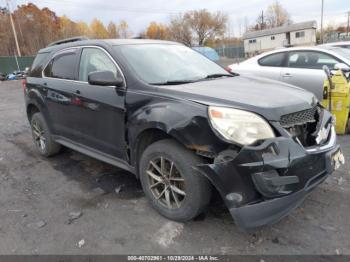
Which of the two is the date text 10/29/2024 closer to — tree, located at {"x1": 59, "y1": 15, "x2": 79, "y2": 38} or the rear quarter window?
the rear quarter window

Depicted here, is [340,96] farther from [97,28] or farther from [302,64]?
[97,28]

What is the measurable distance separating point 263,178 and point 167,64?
1.86m

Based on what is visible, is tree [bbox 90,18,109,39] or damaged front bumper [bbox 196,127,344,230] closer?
damaged front bumper [bbox 196,127,344,230]

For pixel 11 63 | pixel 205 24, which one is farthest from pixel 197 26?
pixel 11 63

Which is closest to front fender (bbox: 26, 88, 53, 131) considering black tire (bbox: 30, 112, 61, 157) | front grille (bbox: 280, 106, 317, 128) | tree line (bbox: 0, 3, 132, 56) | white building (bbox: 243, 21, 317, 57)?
black tire (bbox: 30, 112, 61, 157)

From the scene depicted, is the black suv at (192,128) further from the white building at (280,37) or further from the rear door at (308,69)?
the white building at (280,37)

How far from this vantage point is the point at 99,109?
11.4ft

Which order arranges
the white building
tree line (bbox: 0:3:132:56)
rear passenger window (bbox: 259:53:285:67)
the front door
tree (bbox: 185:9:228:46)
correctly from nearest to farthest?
the front door
rear passenger window (bbox: 259:53:285:67)
tree line (bbox: 0:3:132:56)
the white building
tree (bbox: 185:9:228:46)

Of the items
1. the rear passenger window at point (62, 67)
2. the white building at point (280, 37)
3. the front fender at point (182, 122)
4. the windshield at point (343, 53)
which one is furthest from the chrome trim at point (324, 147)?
the white building at point (280, 37)

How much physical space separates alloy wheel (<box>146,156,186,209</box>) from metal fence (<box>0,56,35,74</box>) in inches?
1367

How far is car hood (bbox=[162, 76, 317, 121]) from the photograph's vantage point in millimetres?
2521

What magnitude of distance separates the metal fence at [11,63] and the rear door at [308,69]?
3262cm

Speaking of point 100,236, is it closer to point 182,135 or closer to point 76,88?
point 182,135

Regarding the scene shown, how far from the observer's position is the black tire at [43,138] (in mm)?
4789
